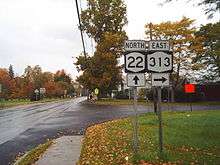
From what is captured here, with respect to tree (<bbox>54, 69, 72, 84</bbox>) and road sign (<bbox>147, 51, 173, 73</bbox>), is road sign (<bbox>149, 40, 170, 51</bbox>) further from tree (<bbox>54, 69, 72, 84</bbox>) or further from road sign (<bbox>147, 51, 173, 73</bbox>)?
tree (<bbox>54, 69, 72, 84</bbox>)

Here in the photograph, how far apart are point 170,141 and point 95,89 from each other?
50.2 metres

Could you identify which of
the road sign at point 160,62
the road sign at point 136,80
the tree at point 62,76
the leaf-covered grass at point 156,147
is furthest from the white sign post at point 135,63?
the tree at point 62,76

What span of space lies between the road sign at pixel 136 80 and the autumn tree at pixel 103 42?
164 ft

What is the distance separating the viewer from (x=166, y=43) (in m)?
10.5

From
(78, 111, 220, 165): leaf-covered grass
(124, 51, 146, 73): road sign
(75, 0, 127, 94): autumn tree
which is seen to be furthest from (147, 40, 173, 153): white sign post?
(75, 0, 127, 94): autumn tree

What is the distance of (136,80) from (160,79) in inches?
22.9

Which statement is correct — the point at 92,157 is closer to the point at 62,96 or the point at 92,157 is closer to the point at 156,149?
the point at 156,149

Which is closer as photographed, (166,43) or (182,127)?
(166,43)

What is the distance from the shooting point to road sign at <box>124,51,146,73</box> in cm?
1052

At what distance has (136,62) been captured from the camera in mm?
10547

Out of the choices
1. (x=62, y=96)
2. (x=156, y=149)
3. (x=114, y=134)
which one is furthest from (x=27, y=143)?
(x=62, y=96)

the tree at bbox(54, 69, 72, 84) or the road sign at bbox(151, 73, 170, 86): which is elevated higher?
the tree at bbox(54, 69, 72, 84)

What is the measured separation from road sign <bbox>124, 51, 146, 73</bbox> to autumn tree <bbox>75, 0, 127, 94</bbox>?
165ft

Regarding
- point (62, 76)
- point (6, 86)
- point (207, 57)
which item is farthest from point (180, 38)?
point (62, 76)
